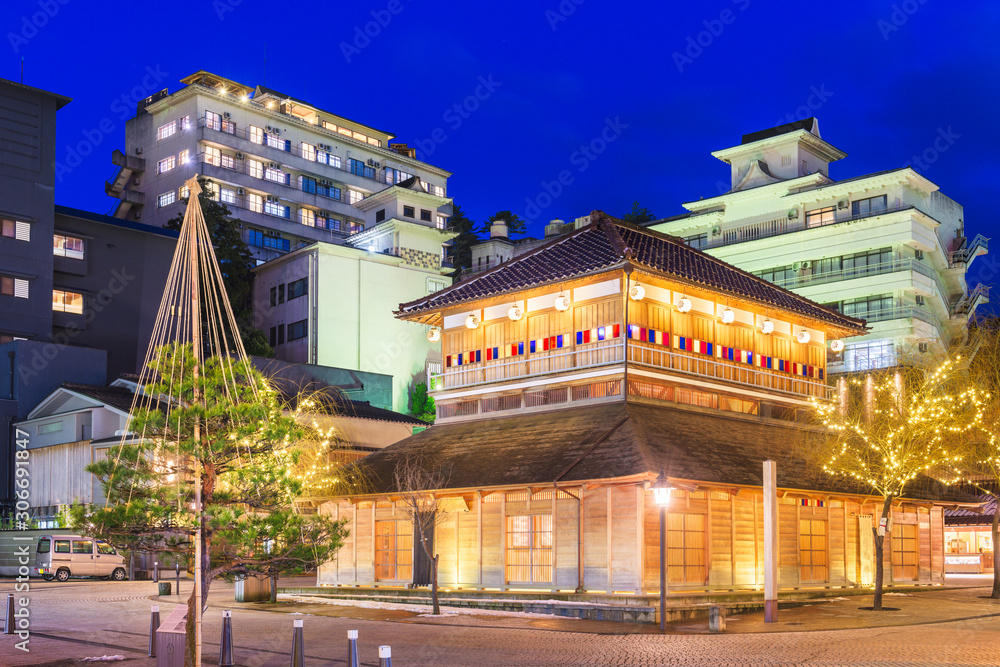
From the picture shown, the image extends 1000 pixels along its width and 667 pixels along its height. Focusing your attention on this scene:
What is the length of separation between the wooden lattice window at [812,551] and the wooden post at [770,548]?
7.15 meters

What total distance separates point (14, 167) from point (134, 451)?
45358 millimetres

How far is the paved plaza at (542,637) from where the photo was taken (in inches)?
675

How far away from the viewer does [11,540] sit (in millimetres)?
44938

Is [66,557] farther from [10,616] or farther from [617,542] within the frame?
[617,542]

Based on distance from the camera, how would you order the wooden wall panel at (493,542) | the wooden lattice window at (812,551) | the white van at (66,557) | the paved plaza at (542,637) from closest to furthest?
the paved plaza at (542,637)
the wooden wall panel at (493,542)
the wooden lattice window at (812,551)
the white van at (66,557)

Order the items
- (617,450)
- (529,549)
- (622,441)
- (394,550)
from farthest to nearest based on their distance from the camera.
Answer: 1. (394,550)
2. (529,549)
3. (622,441)
4. (617,450)

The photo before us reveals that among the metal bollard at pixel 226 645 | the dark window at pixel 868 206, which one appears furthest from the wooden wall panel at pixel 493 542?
the dark window at pixel 868 206

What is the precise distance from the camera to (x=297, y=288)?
60094 mm

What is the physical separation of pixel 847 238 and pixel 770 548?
39720mm

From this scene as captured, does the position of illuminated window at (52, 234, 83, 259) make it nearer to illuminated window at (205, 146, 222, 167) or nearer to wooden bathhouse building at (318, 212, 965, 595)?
illuminated window at (205, 146, 222, 167)

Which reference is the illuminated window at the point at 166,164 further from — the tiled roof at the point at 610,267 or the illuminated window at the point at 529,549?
the illuminated window at the point at 529,549

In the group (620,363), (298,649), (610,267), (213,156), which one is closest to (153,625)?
(298,649)

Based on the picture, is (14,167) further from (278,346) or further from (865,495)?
(865,495)

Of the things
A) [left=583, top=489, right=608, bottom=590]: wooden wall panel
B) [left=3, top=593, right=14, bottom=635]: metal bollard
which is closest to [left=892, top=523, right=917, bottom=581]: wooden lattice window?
[left=583, top=489, right=608, bottom=590]: wooden wall panel
